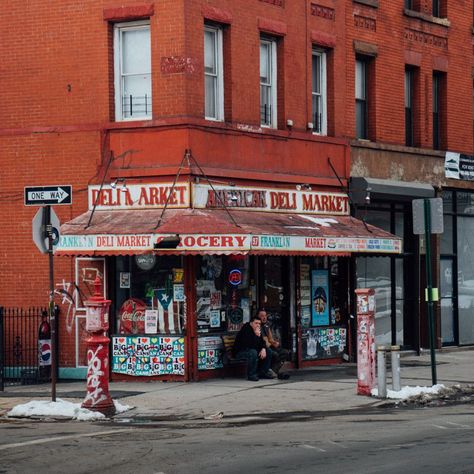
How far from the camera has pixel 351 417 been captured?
658 inches

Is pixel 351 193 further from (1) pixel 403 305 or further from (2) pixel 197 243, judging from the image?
(2) pixel 197 243

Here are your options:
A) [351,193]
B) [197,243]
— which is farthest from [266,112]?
[197,243]

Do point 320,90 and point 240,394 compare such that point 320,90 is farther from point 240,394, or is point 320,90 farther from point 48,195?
point 48,195

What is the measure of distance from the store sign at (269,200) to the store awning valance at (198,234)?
0.19 metres

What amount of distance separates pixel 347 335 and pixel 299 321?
6.14ft

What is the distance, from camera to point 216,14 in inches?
894

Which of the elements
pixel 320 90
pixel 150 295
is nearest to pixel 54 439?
pixel 150 295

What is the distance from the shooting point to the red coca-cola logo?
22312mm

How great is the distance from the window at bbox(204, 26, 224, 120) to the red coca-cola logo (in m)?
3.75

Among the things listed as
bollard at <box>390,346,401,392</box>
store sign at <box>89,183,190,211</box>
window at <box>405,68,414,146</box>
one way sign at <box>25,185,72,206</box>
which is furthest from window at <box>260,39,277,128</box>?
one way sign at <box>25,185,72,206</box>

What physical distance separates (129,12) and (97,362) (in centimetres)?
760

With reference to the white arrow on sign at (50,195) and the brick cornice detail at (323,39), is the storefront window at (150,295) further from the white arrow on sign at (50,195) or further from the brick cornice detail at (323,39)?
the brick cornice detail at (323,39)

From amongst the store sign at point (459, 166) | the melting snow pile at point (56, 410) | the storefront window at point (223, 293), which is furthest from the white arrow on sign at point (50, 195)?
the store sign at point (459, 166)

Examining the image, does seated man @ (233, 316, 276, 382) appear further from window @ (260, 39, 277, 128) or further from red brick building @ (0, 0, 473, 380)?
window @ (260, 39, 277, 128)
